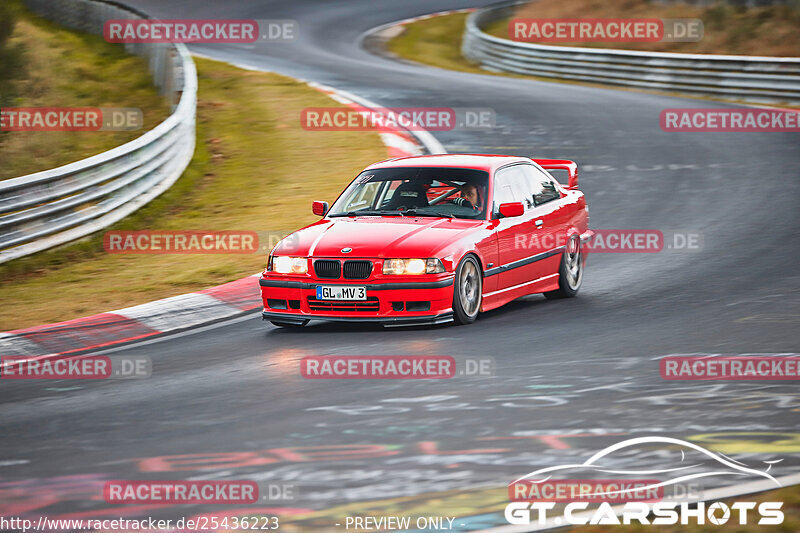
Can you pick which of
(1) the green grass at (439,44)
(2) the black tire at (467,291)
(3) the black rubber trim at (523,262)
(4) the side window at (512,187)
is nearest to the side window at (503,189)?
(4) the side window at (512,187)

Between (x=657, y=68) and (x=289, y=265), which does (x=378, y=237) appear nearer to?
(x=289, y=265)

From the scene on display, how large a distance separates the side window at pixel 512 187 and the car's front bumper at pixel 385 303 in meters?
1.37

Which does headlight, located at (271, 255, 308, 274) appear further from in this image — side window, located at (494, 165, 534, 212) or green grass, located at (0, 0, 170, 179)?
green grass, located at (0, 0, 170, 179)

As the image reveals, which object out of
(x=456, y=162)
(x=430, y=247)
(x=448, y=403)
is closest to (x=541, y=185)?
(x=456, y=162)

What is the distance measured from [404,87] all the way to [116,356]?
61.4 ft

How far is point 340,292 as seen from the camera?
386 inches

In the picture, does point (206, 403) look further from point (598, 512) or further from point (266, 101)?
point (266, 101)

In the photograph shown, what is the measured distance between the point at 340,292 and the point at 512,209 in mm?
1735

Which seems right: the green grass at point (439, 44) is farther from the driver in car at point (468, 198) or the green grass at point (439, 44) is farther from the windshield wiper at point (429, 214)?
the windshield wiper at point (429, 214)

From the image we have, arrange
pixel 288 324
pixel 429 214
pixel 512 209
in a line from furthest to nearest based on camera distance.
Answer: pixel 429 214 < pixel 512 209 < pixel 288 324

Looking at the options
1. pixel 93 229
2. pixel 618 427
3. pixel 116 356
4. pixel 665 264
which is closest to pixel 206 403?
pixel 116 356

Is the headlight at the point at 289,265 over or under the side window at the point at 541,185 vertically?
under

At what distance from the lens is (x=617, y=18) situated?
37.8 metres

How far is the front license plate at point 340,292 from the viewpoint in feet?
32.0
